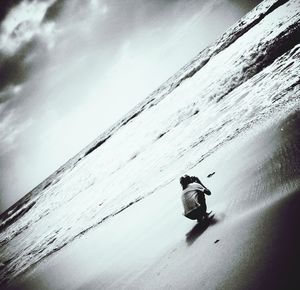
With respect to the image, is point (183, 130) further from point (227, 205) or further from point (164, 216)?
point (227, 205)

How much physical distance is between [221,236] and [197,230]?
0.86 meters

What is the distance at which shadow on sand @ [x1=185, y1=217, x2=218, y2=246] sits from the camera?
464 cm

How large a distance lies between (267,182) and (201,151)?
4.71 metres

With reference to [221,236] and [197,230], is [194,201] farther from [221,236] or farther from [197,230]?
[221,236]

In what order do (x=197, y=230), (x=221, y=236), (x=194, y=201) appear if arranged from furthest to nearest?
(x=197, y=230) → (x=194, y=201) → (x=221, y=236)

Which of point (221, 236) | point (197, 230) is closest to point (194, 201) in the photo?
point (197, 230)

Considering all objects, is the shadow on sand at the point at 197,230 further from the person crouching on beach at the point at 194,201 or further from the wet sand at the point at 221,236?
the person crouching on beach at the point at 194,201

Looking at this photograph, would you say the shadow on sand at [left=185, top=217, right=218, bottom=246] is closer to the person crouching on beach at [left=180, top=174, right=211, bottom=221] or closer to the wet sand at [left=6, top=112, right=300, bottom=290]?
the wet sand at [left=6, top=112, right=300, bottom=290]

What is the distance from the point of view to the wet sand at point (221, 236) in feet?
9.98

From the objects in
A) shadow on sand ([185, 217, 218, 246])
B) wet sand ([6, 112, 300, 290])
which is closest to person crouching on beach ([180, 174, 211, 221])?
shadow on sand ([185, 217, 218, 246])

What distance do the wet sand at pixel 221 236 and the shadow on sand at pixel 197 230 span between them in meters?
0.03

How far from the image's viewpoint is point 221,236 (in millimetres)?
4059

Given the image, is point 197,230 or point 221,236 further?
point 197,230

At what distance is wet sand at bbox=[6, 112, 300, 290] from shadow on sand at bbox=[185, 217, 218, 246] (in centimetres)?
3
